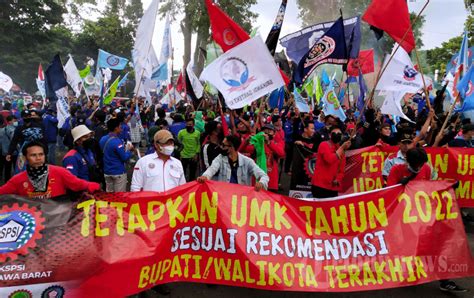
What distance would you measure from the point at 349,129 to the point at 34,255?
8.24m

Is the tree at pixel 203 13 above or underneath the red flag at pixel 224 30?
above

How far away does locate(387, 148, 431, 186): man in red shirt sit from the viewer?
4.50m

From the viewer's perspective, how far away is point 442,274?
4.06 m

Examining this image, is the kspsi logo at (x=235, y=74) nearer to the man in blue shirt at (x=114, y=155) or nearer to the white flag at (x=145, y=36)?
the man in blue shirt at (x=114, y=155)

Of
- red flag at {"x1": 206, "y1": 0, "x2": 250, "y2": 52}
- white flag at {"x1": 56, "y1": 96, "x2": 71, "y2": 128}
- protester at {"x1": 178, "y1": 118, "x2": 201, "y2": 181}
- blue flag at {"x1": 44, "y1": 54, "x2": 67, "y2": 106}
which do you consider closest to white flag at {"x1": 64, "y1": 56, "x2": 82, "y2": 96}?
blue flag at {"x1": 44, "y1": 54, "x2": 67, "y2": 106}

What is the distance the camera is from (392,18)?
6.32 metres

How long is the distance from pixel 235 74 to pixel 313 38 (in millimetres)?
3884

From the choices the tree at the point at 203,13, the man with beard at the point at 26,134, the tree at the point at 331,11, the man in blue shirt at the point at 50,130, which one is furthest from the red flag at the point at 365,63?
the tree at the point at 331,11

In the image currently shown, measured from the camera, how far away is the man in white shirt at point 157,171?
4.41 m

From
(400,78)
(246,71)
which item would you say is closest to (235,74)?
(246,71)

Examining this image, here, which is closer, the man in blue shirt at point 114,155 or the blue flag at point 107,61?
the man in blue shirt at point 114,155

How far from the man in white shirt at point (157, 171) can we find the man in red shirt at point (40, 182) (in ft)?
1.90

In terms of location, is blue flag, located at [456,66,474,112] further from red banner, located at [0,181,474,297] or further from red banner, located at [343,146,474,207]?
red banner, located at [0,181,474,297]

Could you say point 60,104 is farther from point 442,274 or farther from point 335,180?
point 442,274
